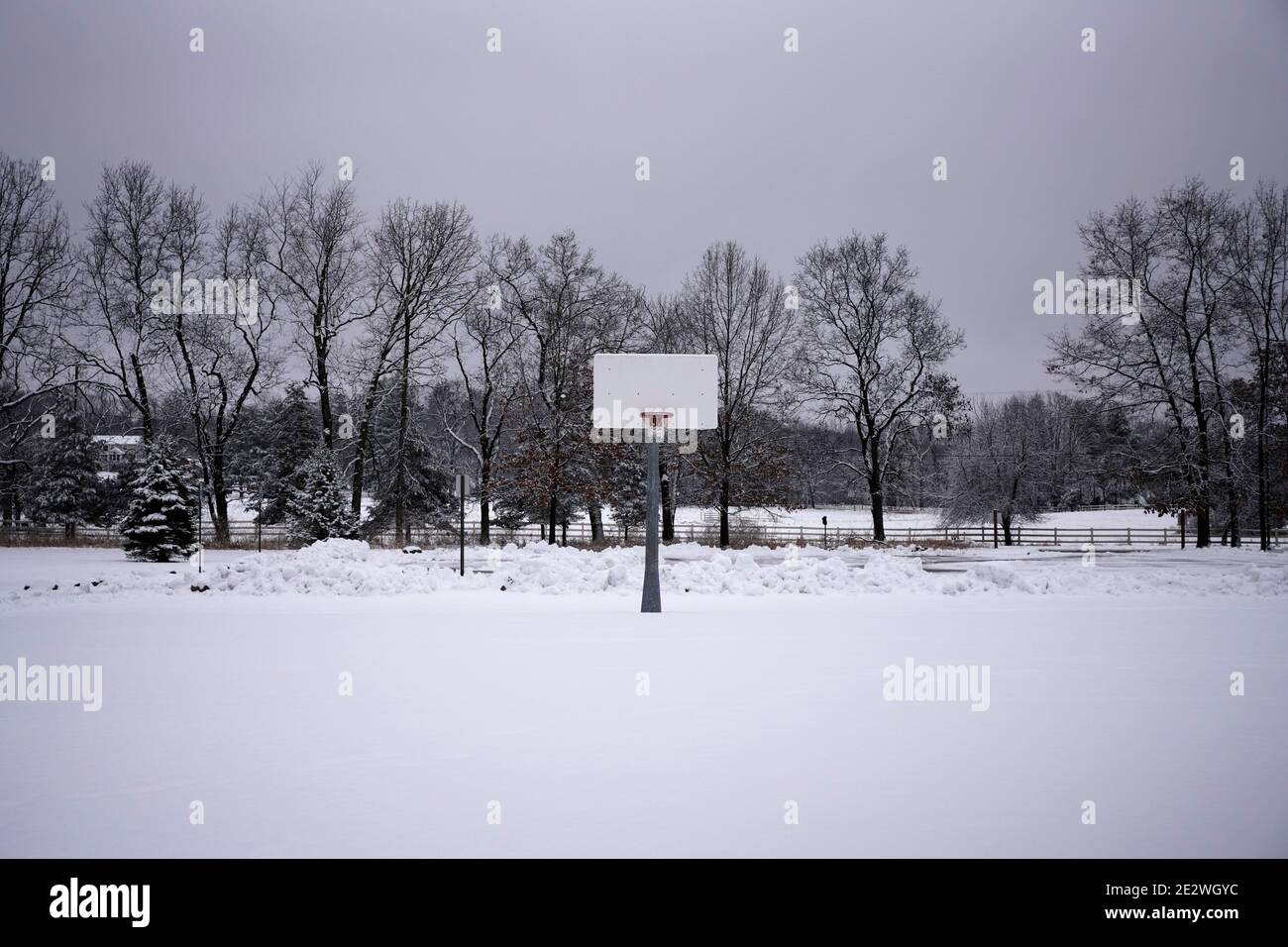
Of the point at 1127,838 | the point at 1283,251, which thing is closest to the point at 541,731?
the point at 1127,838

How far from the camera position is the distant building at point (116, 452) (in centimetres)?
3946

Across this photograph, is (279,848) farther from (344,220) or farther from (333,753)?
(344,220)

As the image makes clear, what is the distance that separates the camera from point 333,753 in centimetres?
530

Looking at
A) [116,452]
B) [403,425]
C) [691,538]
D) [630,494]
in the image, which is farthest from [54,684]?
[116,452]

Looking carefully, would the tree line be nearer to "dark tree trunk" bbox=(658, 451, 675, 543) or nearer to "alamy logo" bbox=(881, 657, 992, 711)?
"dark tree trunk" bbox=(658, 451, 675, 543)

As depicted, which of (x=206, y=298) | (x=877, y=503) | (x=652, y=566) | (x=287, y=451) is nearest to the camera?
(x=652, y=566)

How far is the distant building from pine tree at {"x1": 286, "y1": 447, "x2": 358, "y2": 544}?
13543 mm

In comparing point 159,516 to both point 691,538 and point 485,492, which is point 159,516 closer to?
point 485,492

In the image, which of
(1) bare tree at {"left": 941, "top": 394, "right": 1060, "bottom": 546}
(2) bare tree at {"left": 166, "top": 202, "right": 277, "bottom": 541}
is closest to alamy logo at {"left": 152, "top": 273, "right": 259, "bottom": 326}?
(2) bare tree at {"left": 166, "top": 202, "right": 277, "bottom": 541}

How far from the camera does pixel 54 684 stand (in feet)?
24.7

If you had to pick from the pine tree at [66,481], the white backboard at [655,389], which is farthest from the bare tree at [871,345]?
the pine tree at [66,481]

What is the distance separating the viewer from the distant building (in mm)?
39463

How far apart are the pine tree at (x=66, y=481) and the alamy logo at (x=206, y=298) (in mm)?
17929
